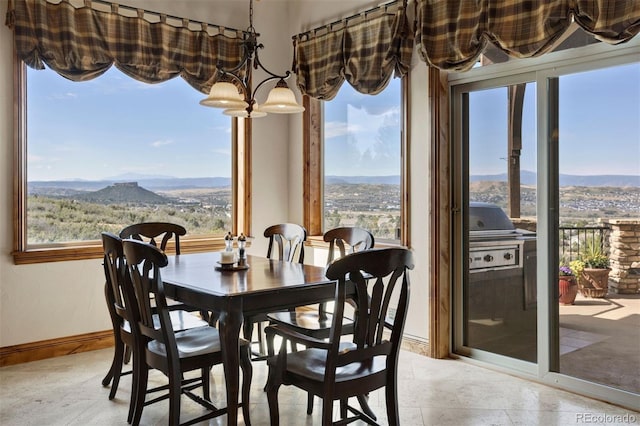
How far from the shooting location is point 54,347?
393 centimetres

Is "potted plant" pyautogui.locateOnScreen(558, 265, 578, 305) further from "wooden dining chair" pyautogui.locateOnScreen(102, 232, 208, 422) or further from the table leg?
"wooden dining chair" pyautogui.locateOnScreen(102, 232, 208, 422)

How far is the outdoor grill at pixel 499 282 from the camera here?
3482mm

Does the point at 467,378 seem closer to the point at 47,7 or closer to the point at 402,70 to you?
the point at 402,70

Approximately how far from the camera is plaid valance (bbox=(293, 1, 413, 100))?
395 cm

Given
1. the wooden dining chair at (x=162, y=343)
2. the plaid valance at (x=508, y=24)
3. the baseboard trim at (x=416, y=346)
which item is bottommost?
the baseboard trim at (x=416, y=346)

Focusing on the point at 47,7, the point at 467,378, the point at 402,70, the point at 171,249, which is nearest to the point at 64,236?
the point at 171,249

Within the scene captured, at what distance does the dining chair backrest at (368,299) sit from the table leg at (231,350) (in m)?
0.45

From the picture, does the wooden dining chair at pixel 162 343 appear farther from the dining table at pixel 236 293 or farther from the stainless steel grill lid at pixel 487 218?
the stainless steel grill lid at pixel 487 218

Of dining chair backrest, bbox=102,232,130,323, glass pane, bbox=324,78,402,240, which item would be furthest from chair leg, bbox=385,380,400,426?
glass pane, bbox=324,78,402,240

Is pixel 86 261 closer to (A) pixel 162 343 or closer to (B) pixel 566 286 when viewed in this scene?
(A) pixel 162 343

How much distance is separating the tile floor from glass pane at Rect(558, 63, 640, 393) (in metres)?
0.29

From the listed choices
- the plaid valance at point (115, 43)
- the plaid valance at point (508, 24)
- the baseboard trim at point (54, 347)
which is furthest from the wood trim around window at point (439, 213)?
the baseboard trim at point (54, 347)


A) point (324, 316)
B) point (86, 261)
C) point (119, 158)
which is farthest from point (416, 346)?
point (119, 158)

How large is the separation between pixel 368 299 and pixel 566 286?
168cm
